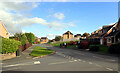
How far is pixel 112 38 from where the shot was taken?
28.4m

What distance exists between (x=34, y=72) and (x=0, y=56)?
8914 millimetres

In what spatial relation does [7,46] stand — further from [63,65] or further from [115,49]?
[115,49]

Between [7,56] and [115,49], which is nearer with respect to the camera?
[7,56]

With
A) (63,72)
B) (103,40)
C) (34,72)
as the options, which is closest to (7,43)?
(34,72)

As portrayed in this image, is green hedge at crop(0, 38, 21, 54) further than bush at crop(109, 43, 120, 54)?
No

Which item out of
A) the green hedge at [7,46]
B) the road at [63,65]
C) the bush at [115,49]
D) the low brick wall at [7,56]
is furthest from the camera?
the bush at [115,49]

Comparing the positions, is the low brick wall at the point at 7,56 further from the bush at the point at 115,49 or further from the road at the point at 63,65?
the bush at the point at 115,49

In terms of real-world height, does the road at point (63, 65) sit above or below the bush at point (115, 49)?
below

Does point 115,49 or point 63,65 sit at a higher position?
point 115,49

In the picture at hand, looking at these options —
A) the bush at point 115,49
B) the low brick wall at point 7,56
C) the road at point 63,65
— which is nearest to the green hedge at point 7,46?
the low brick wall at point 7,56

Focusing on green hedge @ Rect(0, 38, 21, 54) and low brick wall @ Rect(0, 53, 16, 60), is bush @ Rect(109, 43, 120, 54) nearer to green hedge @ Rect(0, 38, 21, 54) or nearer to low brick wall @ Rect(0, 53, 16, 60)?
green hedge @ Rect(0, 38, 21, 54)

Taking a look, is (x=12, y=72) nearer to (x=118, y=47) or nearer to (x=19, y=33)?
(x=118, y=47)

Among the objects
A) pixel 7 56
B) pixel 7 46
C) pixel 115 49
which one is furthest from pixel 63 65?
pixel 115 49

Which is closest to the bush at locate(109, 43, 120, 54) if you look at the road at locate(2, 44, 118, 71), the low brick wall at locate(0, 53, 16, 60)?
the road at locate(2, 44, 118, 71)
